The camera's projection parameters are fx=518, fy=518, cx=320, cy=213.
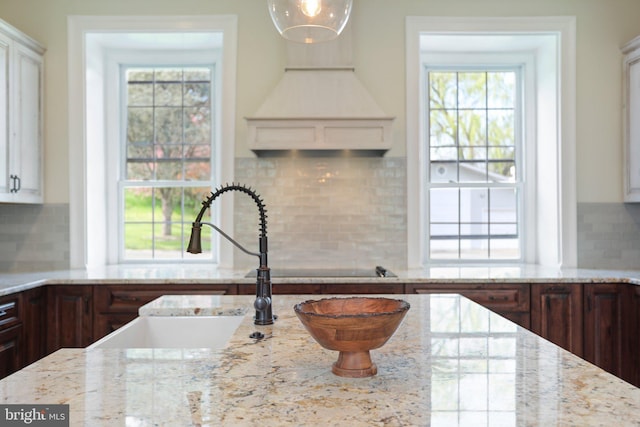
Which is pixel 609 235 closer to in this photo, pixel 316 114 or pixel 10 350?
pixel 316 114

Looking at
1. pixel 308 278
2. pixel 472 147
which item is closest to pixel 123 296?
pixel 308 278

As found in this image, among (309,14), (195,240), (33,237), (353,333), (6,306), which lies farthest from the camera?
(33,237)

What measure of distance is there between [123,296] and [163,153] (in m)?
1.41

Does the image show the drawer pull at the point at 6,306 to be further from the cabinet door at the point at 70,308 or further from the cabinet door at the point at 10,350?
the cabinet door at the point at 70,308

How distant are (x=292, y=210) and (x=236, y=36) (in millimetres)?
1312

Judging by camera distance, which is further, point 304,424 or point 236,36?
point 236,36

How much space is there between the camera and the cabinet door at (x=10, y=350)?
2836mm

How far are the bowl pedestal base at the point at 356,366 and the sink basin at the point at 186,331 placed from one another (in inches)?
32.5

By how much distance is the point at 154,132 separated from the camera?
4203 millimetres

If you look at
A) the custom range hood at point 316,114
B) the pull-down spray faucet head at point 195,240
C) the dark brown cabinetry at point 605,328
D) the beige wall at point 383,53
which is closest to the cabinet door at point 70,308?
the beige wall at point 383,53

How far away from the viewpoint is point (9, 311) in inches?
112

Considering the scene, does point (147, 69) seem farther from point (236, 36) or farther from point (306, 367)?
point (306, 367)

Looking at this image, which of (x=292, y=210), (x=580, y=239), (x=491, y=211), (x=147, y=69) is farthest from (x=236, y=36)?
(x=580, y=239)

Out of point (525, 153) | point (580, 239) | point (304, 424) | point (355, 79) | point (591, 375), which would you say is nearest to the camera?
point (304, 424)
